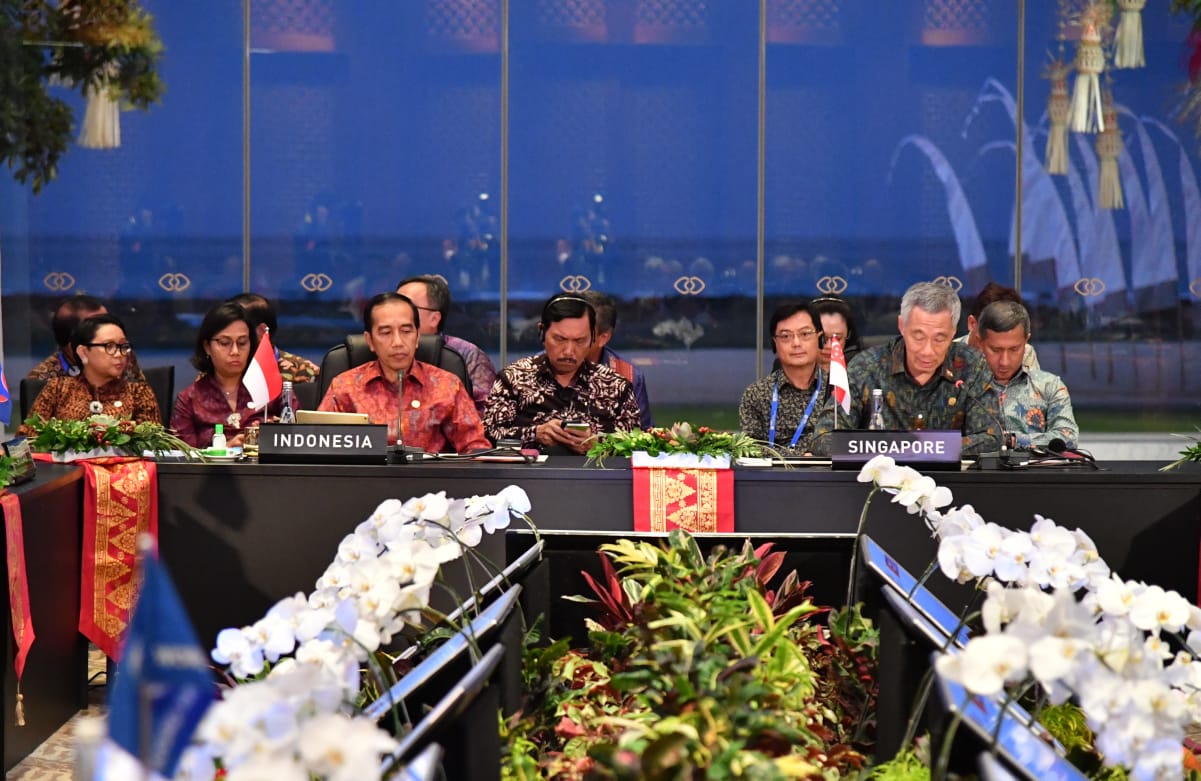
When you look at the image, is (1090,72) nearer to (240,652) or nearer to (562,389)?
(562,389)

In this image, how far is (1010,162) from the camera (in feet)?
25.3

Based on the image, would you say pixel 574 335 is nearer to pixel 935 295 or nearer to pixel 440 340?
pixel 440 340

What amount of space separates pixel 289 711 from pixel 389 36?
6976 millimetres

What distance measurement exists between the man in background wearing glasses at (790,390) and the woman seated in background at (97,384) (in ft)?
7.26

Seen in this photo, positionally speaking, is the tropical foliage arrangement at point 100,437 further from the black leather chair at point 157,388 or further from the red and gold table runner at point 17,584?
the black leather chair at point 157,388

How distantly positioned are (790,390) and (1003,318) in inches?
30.6

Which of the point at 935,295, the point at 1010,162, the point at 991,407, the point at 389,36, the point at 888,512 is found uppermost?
the point at 389,36

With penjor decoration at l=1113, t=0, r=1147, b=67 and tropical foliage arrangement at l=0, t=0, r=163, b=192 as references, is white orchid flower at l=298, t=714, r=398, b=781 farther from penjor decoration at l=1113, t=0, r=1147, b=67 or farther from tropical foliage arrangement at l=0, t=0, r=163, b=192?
penjor decoration at l=1113, t=0, r=1147, b=67

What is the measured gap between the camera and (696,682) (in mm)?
1525

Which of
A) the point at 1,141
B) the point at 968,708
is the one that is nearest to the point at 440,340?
the point at 1,141

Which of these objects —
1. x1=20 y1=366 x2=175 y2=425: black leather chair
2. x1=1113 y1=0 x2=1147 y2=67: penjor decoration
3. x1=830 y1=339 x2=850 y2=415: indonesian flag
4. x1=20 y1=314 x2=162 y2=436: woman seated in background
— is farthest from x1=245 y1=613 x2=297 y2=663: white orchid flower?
x1=1113 y1=0 x2=1147 y2=67: penjor decoration

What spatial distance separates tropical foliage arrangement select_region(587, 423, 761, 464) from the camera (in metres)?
4.26

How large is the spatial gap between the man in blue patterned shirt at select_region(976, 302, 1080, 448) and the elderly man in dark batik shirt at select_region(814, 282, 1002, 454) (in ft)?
1.48

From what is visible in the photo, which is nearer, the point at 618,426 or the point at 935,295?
the point at 935,295
